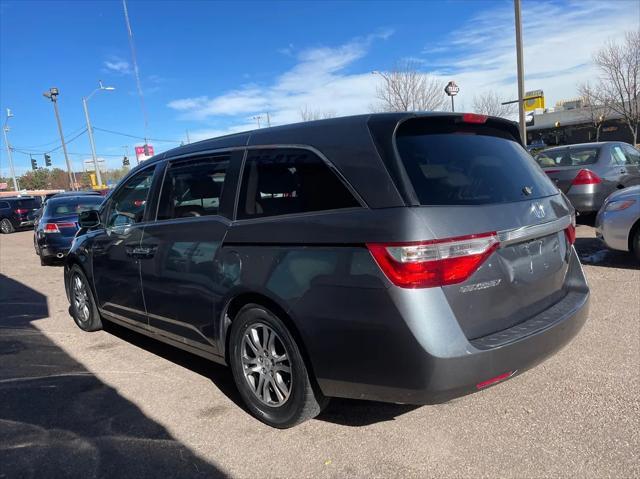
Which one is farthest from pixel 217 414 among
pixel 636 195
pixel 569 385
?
pixel 636 195

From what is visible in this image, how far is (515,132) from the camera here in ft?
11.5

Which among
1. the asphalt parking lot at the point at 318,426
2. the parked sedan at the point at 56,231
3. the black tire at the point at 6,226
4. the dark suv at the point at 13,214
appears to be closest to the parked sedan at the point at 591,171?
the asphalt parking lot at the point at 318,426

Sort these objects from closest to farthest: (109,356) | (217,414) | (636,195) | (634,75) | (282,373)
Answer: (282,373), (217,414), (109,356), (636,195), (634,75)

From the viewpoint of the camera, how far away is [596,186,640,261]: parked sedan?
21.1ft

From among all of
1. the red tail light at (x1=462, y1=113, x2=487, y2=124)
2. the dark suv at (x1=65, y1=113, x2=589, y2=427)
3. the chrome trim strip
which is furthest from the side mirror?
the chrome trim strip

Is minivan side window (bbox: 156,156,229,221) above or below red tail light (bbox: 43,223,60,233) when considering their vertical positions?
above

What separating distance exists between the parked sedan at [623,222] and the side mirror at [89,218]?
6.25 meters

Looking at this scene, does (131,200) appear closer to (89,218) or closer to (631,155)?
(89,218)

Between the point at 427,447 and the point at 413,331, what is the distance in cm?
88

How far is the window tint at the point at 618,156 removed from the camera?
967 centimetres

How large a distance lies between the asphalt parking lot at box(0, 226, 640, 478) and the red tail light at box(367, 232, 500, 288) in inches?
41.0

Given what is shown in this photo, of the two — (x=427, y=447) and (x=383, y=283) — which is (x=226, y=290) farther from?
Answer: (x=427, y=447)

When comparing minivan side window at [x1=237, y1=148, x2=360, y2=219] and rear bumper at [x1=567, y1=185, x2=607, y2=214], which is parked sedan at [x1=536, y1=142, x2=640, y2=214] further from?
minivan side window at [x1=237, y1=148, x2=360, y2=219]

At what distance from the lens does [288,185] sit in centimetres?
309
